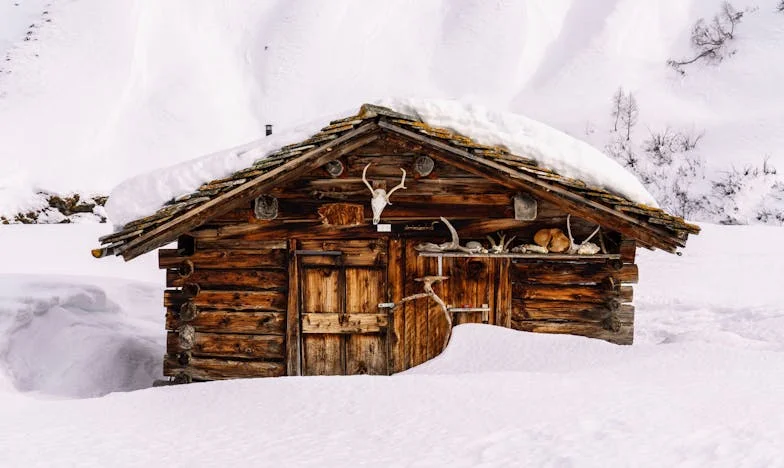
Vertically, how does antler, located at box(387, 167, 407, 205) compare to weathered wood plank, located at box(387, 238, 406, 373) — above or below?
Result: above

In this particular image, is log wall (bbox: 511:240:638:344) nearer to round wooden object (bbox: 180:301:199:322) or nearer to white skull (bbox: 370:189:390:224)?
white skull (bbox: 370:189:390:224)

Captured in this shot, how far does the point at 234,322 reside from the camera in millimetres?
8258

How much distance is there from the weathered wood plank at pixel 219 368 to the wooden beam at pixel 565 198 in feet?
10.4

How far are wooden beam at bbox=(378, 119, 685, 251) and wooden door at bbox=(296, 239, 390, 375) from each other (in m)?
1.35

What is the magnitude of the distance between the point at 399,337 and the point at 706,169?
2457 centimetres

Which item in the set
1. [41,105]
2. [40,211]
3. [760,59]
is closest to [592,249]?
[40,211]

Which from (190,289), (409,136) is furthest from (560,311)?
(190,289)

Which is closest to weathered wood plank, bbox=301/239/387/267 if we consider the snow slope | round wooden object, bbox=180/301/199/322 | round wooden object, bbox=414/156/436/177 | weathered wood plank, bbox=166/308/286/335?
weathered wood plank, bbox=166/308/286/335

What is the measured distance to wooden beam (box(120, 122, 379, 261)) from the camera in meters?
7.61

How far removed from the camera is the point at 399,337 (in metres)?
8.16

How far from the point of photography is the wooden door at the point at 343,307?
816cm

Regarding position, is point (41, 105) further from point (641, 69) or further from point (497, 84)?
point (641, 69)

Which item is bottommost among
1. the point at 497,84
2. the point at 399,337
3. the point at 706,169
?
the point at 399,337

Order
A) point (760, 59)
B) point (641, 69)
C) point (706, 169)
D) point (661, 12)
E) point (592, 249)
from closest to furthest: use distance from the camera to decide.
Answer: point (592, 249) < point (706, 169) < point (760, 59) < point (641, 69) < point (661, 12)
